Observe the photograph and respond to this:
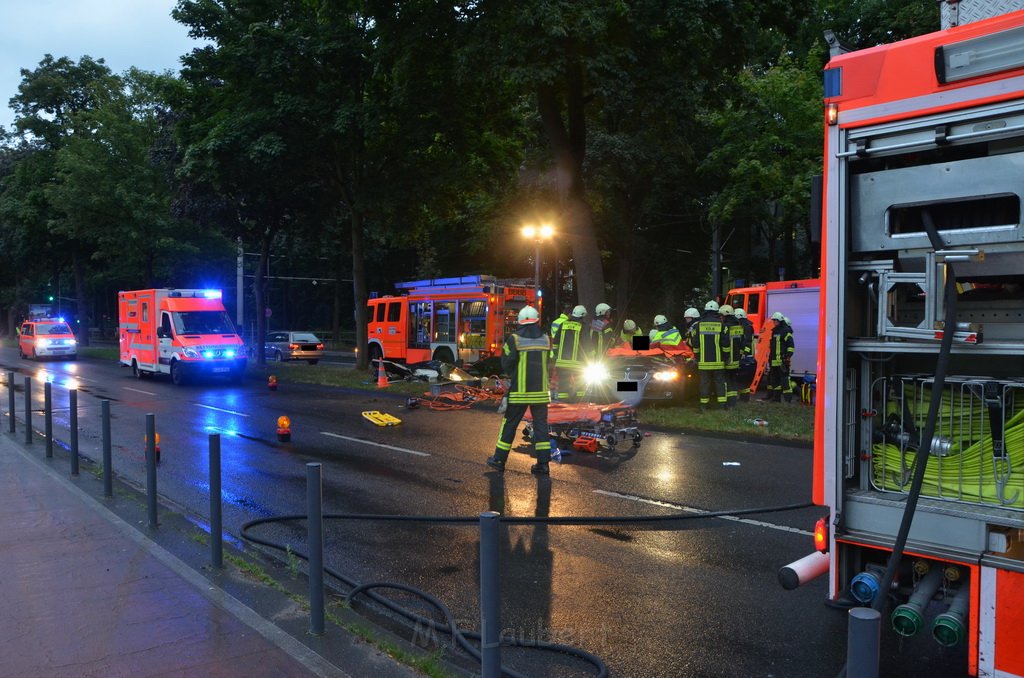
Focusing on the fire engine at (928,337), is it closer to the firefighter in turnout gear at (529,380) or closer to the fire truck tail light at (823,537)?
the fire truck tail light at (823,537)

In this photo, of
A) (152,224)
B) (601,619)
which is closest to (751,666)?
(601,619)

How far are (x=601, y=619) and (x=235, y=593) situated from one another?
2294 millimetres

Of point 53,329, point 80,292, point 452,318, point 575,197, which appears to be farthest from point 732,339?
point 80,292

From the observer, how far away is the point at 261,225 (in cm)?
2812

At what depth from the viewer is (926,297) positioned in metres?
3.30

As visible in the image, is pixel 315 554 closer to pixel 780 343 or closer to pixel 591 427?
pixel 591 427

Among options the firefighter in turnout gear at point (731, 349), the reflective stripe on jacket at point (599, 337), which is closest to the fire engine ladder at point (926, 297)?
the reflective stripe on jacket at point (599, 337)

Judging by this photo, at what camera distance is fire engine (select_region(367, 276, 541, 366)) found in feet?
70.7

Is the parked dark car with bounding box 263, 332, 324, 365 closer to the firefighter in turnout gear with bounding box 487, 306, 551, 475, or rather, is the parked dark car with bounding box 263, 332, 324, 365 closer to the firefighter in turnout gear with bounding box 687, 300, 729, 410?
the firefighter in turnout gear with bounding box 687, 300, 729, 410

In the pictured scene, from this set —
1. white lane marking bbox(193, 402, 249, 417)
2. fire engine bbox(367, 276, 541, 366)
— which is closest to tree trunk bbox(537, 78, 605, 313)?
fire engine bbox(367, 276, 541, 366)

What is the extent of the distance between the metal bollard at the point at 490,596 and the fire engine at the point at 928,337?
1378 mm

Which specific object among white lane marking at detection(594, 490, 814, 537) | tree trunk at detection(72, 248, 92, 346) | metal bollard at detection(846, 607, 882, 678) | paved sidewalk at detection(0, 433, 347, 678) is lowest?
white lane marking at detection(594, 490, 814, 537)

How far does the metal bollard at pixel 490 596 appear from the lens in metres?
3.11

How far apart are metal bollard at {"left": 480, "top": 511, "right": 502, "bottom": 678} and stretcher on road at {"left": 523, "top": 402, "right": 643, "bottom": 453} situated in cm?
684
